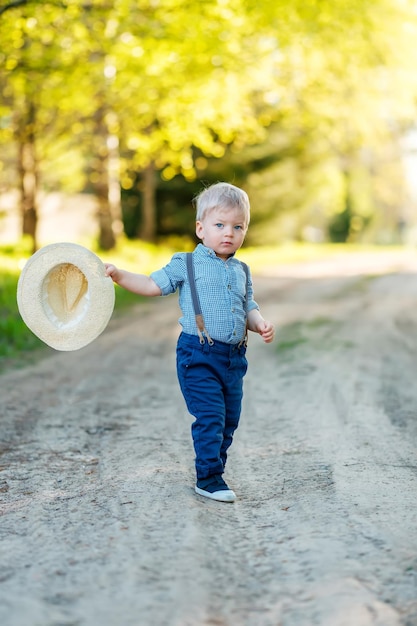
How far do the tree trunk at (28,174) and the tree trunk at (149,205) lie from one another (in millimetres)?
5723

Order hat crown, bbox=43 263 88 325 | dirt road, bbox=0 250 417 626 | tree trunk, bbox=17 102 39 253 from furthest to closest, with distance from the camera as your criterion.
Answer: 1. tree trunk, bbox=17 102 39 253
2. hat crown, bbox=43 263 88 325
3. dirt road, bbox=0 250 417 626

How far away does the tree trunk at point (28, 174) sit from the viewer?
16.4m

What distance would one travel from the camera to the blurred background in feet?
A: 42.5

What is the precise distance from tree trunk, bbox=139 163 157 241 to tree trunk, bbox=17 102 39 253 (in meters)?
5.72

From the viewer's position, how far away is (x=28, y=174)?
60.2ft

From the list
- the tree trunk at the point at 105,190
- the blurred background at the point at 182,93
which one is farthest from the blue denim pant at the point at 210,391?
the tree trunk at the point at 105,190

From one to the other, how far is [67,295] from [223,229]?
972mm

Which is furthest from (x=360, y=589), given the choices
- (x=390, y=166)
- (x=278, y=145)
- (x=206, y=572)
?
(x=390, y=166)

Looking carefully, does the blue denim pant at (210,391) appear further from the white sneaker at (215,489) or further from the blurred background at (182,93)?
the blurred background at (182,93)

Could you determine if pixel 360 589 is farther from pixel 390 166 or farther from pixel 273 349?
pixel 390 166

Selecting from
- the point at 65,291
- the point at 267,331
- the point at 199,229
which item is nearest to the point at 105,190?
the point at 65,291

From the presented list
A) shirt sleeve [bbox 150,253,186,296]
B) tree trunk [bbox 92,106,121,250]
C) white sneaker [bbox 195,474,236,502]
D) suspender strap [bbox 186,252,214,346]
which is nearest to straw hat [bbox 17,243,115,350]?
shirt sleeve [bbox 150,253,186,296]

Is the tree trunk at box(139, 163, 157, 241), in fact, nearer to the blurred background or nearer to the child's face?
the blurred background

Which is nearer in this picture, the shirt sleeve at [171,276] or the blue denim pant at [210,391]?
the blue denim pant at [210,391]
